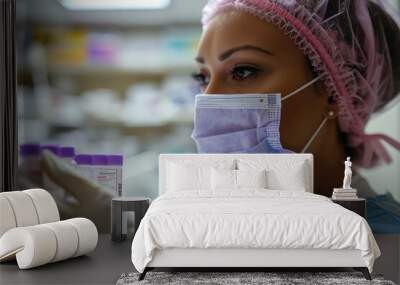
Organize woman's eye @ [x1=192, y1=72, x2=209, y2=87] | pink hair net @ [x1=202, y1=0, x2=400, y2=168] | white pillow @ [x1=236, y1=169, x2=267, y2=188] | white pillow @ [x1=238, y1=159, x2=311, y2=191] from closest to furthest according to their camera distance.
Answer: white pillow @ [x1=236, y1=169, x2=267, y2=188] → white pillow @ [x1=238, y1=159, x2=311, y2=191] → pink hair net @ [x1=202, y1=0, x2=400, y2=168] → woman's eye @ [x1=192, y1=72, x2=209, y2=87]

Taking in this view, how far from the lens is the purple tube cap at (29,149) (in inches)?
223

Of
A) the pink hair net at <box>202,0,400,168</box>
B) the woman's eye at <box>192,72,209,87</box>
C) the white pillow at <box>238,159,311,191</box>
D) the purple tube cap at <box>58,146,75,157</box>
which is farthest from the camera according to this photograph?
the purple tube cap at <box>58,146,75,157</box>

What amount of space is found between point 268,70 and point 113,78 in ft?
4.95

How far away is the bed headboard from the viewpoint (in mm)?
5234

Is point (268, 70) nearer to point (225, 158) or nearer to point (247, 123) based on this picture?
point (247, 123)

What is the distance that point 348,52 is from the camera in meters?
5.29

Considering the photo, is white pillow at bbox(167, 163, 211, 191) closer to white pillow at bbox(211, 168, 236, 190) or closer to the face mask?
white pillow at bbox(211, 168, 236, 190)

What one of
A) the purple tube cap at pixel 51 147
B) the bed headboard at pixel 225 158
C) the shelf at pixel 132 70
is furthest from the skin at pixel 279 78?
the purple tube cap at pixel 51 147

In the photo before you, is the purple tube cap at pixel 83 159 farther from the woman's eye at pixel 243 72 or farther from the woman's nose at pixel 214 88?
the woman's eye at pixel 243 72

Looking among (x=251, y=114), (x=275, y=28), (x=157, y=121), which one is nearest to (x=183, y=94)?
(x=157, y=121)

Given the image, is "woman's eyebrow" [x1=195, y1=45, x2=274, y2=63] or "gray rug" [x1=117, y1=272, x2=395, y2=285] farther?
"woman's eyebrow" [x1=195, y1=45, x2=274, y2=63]

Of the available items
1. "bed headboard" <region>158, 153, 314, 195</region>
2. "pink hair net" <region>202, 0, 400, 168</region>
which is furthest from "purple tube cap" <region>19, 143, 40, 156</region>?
"pink hair net" <region>202, 0, 400, 168</region>

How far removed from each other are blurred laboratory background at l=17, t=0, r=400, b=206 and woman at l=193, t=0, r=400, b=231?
10.6 inches

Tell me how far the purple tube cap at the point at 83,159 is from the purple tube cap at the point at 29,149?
1.36 ft
